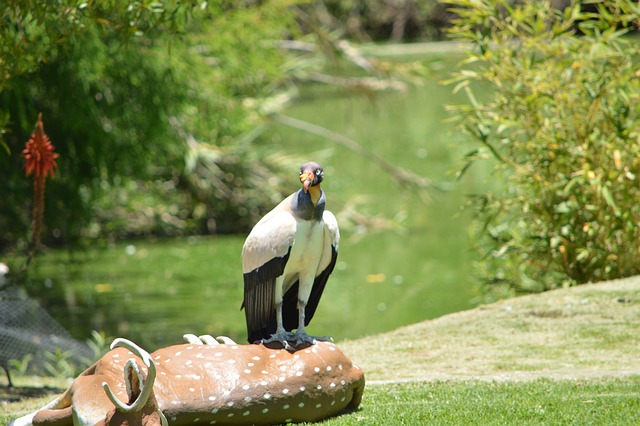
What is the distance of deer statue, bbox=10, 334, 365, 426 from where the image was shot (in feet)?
12.4

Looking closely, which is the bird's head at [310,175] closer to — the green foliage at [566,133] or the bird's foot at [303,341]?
the bird's foot at [303,341]

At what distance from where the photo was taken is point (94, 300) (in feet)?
33.8

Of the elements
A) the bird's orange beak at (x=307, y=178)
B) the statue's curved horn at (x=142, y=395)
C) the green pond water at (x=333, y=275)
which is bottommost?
the green pond water at (x=333, y=275)

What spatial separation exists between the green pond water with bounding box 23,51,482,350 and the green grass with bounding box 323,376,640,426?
11.2 feet

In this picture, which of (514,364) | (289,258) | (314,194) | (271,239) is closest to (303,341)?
(289,258)

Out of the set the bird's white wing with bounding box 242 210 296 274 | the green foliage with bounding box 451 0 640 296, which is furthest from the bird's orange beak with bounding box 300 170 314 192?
the green foliage with bounding box 451 0 640 296

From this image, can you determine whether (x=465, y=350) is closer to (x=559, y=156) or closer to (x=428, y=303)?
(x=559, y=156)

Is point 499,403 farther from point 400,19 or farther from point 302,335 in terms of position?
point 400,19

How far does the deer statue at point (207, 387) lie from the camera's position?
379 centimetres

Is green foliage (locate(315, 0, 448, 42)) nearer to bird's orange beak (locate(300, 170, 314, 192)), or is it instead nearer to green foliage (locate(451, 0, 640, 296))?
green foliage (locate(451, 0, 640, 296))

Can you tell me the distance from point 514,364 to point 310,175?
2.19 m

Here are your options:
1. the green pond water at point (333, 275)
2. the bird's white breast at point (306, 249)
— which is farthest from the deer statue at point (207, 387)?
the green pond water at point (333, 275)

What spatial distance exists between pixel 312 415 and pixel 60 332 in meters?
3.72

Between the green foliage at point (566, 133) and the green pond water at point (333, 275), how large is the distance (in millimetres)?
618
